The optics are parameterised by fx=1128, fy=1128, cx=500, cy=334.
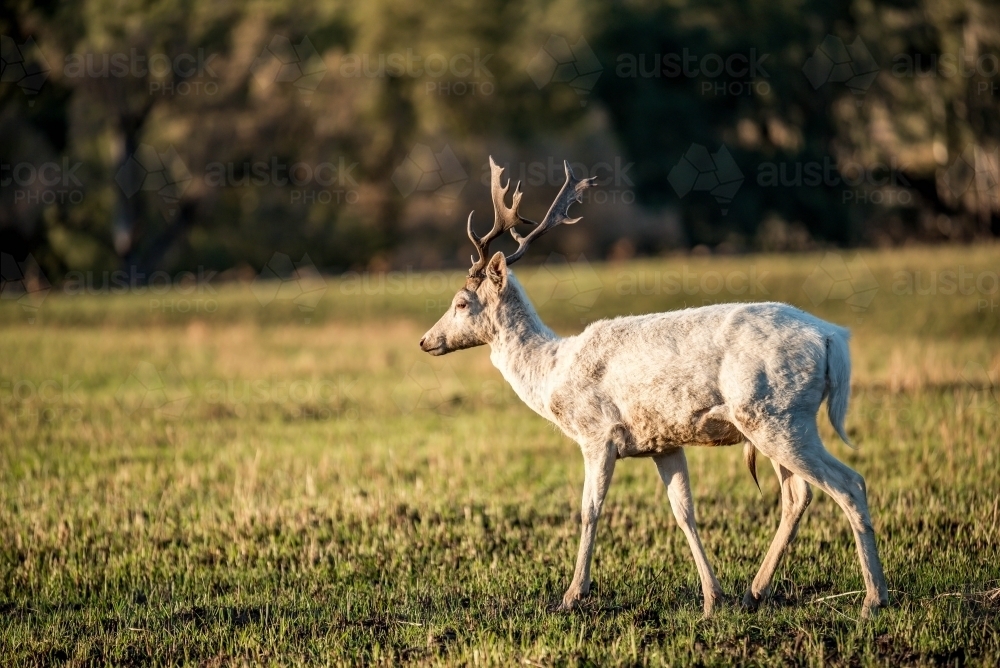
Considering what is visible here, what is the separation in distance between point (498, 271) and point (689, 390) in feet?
5.34

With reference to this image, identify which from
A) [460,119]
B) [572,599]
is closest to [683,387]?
[572,599]

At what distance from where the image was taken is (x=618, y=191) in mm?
38938

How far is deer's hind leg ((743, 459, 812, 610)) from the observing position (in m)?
7.01

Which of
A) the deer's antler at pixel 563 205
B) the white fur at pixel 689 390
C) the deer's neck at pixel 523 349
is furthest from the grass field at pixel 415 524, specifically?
the deer's antler at pixel 563 205

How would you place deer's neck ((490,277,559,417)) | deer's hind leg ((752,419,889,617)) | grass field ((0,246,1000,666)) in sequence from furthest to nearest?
deer's neck ((490,277,559,417))
deer's hind leg ((752,419,889,617))
grass field ((0,246,1000,666))

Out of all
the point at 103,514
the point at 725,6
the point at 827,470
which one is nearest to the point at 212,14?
the point at 725,6

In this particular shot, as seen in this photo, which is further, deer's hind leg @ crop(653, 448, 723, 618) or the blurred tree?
the blurred tree

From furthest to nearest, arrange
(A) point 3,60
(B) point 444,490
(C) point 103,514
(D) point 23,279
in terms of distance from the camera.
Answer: (D) point 23,279, (A) point 3,60, (B) point 444,490, (C) point 103,514

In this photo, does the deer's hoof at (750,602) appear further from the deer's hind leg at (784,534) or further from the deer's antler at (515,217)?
the deer's antler at (515,217)

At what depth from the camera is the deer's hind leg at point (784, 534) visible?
7008 millimetres

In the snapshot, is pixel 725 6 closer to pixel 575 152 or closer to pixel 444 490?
pixel 575 152

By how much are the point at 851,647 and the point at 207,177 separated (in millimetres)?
32547

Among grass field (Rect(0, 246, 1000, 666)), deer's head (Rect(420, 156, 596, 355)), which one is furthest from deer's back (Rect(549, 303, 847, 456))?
grass field (Rect(0, 246, 1000, 666))

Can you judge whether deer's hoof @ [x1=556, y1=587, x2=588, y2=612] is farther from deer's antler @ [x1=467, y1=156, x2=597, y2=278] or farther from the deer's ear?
deer's antler @ [x1=467, y1=156, x2=597, y2=278]
